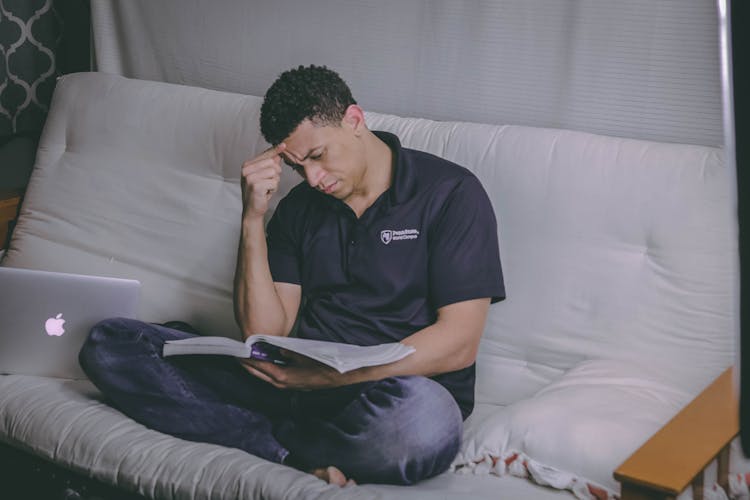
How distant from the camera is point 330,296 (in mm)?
1967

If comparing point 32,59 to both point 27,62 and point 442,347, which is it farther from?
point 442,347

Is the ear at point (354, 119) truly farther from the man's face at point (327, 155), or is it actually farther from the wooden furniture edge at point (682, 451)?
the wooden furniture edge at point (682, 451)

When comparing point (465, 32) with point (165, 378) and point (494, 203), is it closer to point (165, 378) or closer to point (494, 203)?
point (494, 203)

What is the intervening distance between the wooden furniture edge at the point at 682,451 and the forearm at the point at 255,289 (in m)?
0.90

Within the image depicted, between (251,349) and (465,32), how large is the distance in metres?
1.08

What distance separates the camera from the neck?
6.28 ft

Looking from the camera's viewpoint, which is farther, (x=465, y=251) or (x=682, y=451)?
(x=465, y=251)

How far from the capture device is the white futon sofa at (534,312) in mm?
1582

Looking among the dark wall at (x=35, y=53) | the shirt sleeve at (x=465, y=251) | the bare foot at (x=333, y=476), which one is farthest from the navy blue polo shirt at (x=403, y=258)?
the dark wall at (x=35, y=53)

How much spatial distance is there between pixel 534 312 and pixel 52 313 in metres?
1.07

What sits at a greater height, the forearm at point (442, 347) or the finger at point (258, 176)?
the finger at point (258, 176)

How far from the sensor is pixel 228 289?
232 centimetres

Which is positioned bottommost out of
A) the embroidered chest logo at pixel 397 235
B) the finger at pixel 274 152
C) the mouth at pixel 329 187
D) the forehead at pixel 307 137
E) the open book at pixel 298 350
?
the open book at pixel 298 350

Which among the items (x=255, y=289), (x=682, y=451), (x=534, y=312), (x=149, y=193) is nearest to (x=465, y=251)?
(x=534, y=312)
